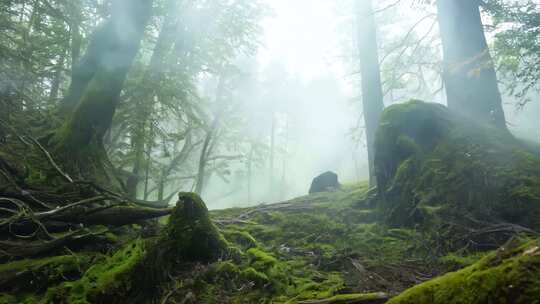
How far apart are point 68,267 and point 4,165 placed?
1.76 m

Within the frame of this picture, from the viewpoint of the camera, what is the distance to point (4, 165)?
400 centimetres

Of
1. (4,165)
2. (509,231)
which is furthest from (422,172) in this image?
(4,165)

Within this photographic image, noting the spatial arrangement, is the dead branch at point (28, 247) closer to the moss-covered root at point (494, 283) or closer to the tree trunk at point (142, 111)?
the moss-covered root at point (494, 283)

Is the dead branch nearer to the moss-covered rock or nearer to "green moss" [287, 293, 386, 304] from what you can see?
"green moss" [287, 293, 386, 304]

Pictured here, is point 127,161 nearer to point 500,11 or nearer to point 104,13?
point 104,13

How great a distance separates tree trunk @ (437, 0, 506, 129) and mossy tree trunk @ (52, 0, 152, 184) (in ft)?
20.7

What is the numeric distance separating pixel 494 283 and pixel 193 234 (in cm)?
319

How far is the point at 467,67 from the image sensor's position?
6461 mm

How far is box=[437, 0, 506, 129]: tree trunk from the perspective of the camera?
6348 millimetres

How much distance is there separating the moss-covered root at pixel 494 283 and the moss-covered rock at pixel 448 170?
3168 mm

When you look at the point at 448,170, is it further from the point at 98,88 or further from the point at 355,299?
the point at 98,88

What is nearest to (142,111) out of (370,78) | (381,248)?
(381,248)

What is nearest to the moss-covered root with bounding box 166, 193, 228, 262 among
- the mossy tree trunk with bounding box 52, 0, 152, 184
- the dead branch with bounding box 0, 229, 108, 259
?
the dead branch with bounding box 0, 229, 108, 259

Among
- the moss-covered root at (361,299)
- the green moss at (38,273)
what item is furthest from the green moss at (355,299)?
the green moss at (38,273)
